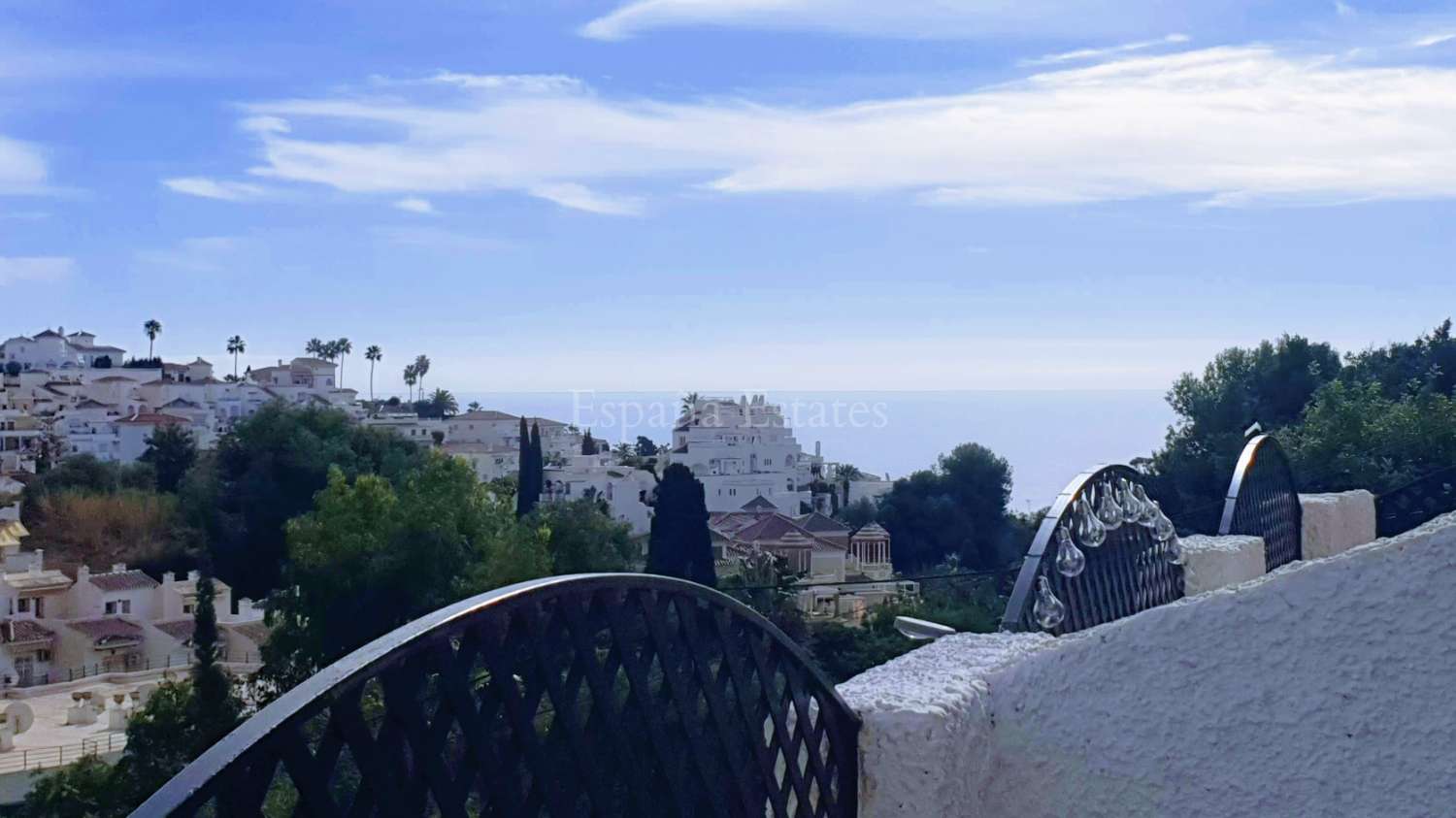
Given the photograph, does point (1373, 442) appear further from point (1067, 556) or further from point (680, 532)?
point (1067, 556)

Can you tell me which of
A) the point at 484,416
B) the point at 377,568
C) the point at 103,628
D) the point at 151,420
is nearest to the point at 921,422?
the point at 484,416

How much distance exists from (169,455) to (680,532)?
20.9m

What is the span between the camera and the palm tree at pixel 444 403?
54.2m

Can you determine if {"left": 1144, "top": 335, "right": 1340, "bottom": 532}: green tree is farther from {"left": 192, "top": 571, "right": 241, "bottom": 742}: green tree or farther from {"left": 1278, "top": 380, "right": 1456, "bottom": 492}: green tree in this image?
{"left": 192, "top": 571, "right": 241, "bottom": 742}: green tree

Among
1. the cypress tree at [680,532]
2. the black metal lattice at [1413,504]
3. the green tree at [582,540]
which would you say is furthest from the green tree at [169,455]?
the black metal lattice at [1413,504]

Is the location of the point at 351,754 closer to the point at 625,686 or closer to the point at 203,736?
the point at 625,686

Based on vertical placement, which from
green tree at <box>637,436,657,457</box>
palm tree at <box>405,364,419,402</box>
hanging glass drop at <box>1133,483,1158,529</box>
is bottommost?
green tree at <box>637,436,657,457</box>

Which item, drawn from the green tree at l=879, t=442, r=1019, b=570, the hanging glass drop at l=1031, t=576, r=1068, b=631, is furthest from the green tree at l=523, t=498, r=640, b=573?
the hanging glass drop at l=1031, t=576, r=1068, b=631

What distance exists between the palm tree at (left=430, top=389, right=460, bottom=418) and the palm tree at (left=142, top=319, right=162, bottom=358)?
11711 millimetres

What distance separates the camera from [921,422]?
47.6 m

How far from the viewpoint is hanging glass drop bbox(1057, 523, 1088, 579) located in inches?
151

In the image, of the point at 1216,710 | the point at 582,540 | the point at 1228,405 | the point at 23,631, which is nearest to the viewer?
the point at 1216,710

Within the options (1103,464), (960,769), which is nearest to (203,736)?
(1103,464)

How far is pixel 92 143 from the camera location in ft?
101
